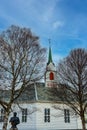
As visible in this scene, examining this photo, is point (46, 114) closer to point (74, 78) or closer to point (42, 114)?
point (42, 114)

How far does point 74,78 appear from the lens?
40875 mm

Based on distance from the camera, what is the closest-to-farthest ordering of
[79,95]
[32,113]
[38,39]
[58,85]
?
[38,39] < [79,95] < [58,85] < [32,113]

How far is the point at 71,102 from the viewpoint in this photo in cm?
4338

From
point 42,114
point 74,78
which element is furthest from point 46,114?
point 74,78

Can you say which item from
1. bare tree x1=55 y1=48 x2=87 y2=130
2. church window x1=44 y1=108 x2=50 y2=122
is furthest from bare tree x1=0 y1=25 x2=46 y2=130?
church window x1=44 y1=108 x2=50 y2=122

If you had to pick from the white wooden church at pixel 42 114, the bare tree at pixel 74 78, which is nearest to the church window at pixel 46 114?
the white wooden church at pixel 42 114

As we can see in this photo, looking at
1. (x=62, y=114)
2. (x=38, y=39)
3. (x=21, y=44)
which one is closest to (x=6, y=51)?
(x=21, y=44)

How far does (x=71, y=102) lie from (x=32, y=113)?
1202cm

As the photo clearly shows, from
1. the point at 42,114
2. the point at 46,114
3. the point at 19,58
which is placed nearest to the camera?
the point at 19,58

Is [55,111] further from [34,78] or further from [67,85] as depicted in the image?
[34,78]

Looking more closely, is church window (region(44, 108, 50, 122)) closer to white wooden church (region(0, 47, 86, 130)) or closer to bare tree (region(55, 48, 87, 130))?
white wooden church (region(0, 47, 86, 130))

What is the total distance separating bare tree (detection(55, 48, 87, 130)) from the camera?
132ft

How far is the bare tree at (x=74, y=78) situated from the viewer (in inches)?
1581

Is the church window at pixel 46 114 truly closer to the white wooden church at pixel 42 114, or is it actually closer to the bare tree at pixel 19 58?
the white wooden church at pixel 42 114
